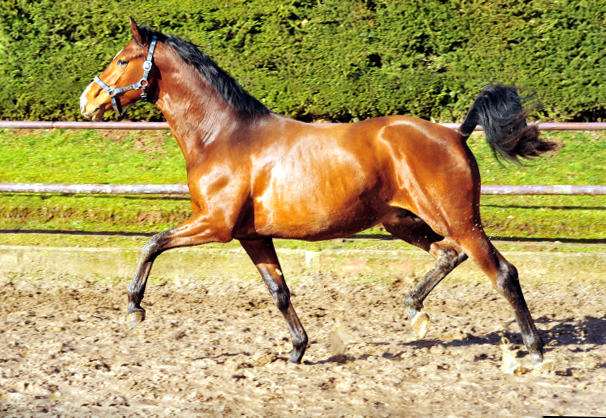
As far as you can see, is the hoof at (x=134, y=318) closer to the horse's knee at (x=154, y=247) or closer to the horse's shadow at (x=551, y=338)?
the horse's knee at (x=154, y=247)

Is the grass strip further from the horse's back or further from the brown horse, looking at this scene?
the horse's back

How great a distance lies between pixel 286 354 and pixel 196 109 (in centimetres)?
164

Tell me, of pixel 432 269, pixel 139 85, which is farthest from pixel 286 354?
pixel 139 85

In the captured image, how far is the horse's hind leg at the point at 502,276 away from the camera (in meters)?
4.26

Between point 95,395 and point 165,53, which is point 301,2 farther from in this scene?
point 95,395

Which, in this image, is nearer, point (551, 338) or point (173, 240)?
point (173, 240)

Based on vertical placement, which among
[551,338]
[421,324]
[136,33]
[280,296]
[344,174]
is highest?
[136,33]

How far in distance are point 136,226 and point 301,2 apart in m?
3.53

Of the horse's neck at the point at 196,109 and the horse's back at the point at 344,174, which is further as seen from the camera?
the horse's neck at the point at 196,109

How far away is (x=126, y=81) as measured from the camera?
14.6 ft

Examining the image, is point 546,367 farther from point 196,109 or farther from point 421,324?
point 196,109

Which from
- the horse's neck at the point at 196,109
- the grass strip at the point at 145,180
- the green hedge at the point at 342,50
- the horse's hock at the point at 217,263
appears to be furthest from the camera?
the green hedge at the point at 342,50

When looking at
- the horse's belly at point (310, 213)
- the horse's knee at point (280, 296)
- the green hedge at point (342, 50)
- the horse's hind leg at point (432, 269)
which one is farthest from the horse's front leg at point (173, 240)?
the green hedge at point (342, 50)

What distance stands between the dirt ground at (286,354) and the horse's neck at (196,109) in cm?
133
